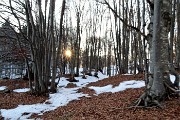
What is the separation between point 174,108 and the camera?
7.28m

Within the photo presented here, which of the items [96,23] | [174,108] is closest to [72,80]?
[96,23]

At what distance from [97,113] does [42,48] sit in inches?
353

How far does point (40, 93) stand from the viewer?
50.6ft

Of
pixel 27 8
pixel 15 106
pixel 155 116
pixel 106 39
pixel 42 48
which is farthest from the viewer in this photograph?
pixel 106 39

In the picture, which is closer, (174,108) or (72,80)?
(174,108)

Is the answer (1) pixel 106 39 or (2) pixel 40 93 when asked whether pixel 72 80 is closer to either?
(2) pixel 40 93

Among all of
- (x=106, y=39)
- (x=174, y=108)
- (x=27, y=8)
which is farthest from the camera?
(x=106, y=39)

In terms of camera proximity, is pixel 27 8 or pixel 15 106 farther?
Result: pixel 27 8

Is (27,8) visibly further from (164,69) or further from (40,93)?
(164,69)

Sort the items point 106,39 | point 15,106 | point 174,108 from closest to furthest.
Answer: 1. point 174,108
2. point 15,106
3. point 106,39

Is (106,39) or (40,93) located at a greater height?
(106,39)

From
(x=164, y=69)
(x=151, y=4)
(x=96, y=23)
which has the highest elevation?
(x=96, y=23)

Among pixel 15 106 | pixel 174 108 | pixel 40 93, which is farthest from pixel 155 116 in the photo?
pixel 40 93

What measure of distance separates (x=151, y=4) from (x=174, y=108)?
343 cm
